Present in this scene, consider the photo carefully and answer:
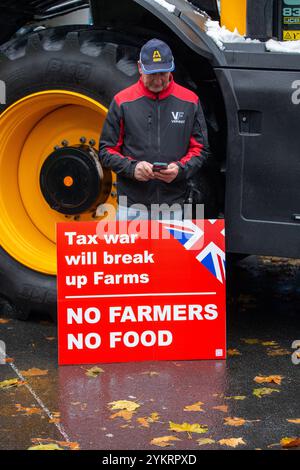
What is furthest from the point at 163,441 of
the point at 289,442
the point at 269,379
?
the point at 269,379

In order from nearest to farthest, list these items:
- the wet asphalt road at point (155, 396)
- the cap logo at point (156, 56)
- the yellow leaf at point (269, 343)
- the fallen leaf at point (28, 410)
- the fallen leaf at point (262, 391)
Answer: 1. the wet asphalt road at point (155, 396)
2. the fallen leaf at point (28, 410)
3. the fallen leaf at point (262, 391)
4. the cap logo at point (156, 56)
5. the yellow leaf at point (269, 343)

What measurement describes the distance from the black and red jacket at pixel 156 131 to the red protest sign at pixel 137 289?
309 mm

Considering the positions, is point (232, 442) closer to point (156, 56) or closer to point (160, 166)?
point (160, 166)

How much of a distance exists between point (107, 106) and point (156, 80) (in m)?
0.48

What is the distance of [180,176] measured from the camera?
5.38 metres

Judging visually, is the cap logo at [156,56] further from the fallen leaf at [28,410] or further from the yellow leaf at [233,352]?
the fallen leaf at [28,410]

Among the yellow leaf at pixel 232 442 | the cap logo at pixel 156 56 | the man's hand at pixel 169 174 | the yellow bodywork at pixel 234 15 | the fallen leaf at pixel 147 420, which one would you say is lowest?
the yellow leaf at pixel 232 442

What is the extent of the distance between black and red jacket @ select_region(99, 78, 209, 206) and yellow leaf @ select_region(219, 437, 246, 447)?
1.55 m

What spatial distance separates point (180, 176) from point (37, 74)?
1063mm

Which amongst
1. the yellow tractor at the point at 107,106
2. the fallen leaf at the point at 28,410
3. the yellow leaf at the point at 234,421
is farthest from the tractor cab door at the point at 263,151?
the fallen leaf at the point at 28,410

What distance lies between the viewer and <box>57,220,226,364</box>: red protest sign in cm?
535

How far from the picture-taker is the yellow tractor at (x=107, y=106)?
5262mm

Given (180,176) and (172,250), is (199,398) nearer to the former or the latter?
(172,250)

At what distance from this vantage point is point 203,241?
17.6 feet
